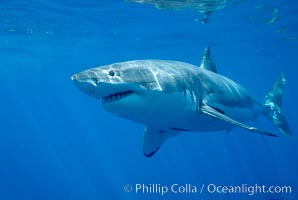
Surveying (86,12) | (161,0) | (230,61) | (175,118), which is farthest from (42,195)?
(175,118)

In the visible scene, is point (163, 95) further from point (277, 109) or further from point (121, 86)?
point (277, 109)

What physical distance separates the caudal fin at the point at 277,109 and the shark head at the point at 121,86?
6.13 metres

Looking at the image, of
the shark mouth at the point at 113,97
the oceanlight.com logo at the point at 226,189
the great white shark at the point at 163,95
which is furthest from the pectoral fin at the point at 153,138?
the oceanlight.com logo at the point at 226,189

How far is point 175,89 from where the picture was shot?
5660mm

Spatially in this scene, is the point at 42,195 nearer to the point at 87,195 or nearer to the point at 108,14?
the point at 87,195

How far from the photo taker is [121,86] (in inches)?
188

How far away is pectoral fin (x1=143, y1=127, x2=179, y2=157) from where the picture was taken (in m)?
7.89

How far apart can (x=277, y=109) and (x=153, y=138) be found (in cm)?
507

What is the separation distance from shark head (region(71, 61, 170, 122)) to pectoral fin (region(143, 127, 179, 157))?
263cm

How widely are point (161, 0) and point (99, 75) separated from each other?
11.8m

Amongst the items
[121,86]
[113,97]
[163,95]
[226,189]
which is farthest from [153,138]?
[226,189]

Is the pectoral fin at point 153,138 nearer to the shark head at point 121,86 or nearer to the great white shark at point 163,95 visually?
the great white shark at point 163,95

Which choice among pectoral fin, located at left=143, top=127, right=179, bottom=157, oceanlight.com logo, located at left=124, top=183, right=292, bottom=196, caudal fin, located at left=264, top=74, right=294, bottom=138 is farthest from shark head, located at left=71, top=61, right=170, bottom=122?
oceanlight.com logo, located at left=124, top=183, right=292, bottom=196

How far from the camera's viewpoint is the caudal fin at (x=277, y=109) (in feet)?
34.0
